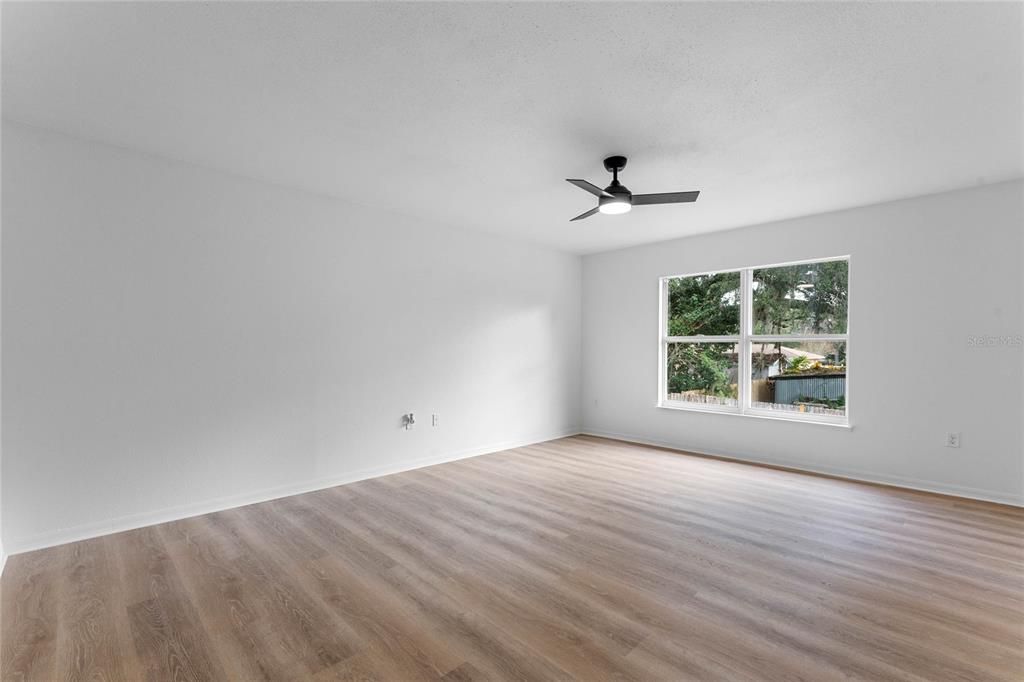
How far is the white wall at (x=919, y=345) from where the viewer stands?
3750 mm

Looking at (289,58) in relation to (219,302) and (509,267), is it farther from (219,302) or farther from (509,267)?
(509,267)

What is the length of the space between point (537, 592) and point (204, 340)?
9.63ft

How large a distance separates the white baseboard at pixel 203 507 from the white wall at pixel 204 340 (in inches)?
0.5

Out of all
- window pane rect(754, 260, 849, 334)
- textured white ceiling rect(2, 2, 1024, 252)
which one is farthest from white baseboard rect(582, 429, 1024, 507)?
textured white ceiling rect(2, 2, 1024, 252)

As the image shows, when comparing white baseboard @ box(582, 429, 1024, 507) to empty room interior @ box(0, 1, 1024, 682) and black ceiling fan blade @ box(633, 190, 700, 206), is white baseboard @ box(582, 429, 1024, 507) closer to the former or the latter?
empty room interior @ box(0, 1, 1024, 682)

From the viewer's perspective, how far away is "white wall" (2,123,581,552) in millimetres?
2898

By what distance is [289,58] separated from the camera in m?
2.21

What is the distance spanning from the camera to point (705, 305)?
18.5 feet

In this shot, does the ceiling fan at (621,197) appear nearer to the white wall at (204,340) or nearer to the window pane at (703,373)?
the white wall at (204,340)

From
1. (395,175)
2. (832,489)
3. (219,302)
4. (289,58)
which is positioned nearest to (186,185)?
(219,302)

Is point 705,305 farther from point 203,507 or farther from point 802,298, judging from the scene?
point 203,507

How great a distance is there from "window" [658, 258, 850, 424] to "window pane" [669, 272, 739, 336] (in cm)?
1

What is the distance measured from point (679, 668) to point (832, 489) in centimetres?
311

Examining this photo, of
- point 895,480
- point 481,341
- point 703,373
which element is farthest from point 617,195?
point 895,480
